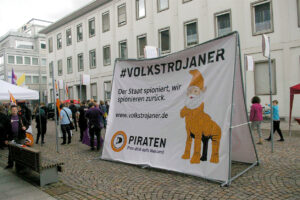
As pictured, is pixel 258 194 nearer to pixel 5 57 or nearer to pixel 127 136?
pixel 127 136

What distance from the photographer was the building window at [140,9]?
22964 mm

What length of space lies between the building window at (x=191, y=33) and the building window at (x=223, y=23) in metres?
1.66

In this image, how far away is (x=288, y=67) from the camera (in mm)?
15242

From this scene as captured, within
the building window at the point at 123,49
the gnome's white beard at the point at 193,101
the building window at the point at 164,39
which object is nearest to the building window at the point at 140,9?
the building window at the point at 164,39

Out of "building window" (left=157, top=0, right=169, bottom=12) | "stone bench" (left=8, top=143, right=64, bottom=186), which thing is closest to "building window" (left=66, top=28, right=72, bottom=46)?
"building window" (left=157, top=0, right=169, bottom=12)

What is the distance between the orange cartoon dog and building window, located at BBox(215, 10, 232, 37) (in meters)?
13.3

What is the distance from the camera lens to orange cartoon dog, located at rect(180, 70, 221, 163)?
5.02 meters

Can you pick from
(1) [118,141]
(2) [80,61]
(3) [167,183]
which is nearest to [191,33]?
(1) [118,141]

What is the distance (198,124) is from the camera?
5.34 metres

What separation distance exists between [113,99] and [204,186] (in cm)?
358

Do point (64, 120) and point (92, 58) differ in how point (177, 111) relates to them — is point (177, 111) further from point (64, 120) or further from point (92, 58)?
point (92, 58)

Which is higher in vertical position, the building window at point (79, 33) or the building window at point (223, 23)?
the building window at point (79, 33)

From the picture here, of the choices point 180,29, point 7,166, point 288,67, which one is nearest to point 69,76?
point 180,29

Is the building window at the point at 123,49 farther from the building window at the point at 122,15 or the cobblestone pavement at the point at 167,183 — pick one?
the cobblestone pavement at the point at 167,183
